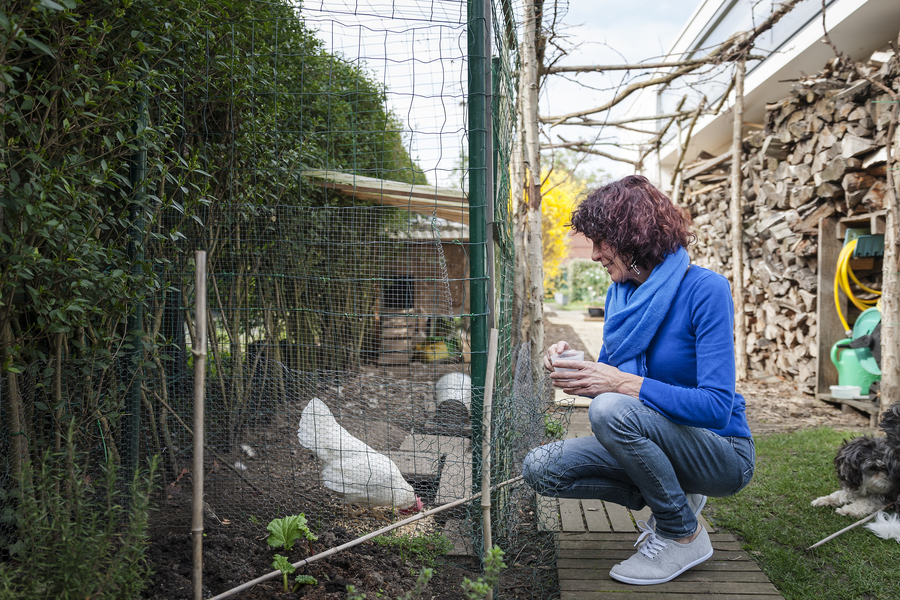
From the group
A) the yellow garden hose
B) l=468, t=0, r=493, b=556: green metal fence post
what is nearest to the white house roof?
the yellow garden hose

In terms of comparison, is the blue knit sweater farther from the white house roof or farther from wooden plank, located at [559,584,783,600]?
the white house roof

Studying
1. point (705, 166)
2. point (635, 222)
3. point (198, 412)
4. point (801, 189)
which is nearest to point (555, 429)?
point (635, 222)

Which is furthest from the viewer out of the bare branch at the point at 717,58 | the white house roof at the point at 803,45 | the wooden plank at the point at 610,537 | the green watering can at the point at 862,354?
the bare branch at the point at 717,58

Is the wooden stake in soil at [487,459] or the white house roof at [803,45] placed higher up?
the white house roof at [803,45]

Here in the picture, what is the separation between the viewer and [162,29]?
2084 mm

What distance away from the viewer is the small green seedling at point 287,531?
6.48ft

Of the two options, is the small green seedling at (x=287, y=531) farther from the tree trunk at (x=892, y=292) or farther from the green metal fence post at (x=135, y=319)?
the tree trunk at (x=892, y=292)

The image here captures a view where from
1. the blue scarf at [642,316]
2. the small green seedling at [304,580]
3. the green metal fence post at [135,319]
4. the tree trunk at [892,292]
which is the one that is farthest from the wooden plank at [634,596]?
the tree trunk at [892,292]

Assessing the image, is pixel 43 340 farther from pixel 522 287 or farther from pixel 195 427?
pixel 522 287

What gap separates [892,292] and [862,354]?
0.76m

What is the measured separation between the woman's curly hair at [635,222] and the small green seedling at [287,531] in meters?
1.43

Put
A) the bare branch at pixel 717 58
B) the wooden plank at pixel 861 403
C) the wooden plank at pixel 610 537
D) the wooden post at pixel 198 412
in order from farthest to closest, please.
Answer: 1. the bare branch at pixel 717 58
2. the wooden plank at pixel 861 403
3. the wooden plank at pixel 610 537
4. the wooden post at pixel 198 412

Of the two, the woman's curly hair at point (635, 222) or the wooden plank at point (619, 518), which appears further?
the wooden plank at point (619, 518)

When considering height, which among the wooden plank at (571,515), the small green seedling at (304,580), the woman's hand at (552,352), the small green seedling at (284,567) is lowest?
the wooden plank at (571,515)
